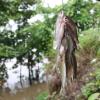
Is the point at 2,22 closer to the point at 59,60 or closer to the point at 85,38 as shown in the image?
the point at 85,38

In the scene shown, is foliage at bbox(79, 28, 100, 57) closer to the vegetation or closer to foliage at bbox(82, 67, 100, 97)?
foliage at bbox(82, 67, 100, 97)

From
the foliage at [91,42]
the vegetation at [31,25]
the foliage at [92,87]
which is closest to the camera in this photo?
the foliage at [92,87]

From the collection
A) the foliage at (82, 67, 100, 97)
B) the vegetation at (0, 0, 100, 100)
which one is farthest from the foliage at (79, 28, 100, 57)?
the vegetation at (0, 0, 100, 100)

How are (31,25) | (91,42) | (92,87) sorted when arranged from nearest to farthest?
(92,87), (91,42), (31,25)

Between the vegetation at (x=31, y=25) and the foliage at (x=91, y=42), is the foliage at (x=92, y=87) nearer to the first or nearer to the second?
the foliage at (x=91, y=42)

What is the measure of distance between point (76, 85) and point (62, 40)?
273cm

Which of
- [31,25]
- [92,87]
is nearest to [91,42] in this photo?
[92,87]

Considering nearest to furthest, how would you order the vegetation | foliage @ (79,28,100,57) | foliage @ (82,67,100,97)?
foliage @ (82,67,100,97) → foliage @ (79,28,100,57) → the vegetation

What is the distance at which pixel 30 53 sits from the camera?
12258mm

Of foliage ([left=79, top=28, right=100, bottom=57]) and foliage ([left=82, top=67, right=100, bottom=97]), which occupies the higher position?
foliage ([left=79, top=28, right=100, bottom=57])

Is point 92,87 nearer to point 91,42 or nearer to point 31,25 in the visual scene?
point 91,42

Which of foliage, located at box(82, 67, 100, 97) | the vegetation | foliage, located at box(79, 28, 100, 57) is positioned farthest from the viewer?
the vegetation

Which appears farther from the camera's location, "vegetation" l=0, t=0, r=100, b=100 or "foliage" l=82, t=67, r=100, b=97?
"vegetation" l=0, t=0, r=100, b=100

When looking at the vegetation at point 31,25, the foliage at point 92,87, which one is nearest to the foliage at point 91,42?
the foliage at point 92,87
